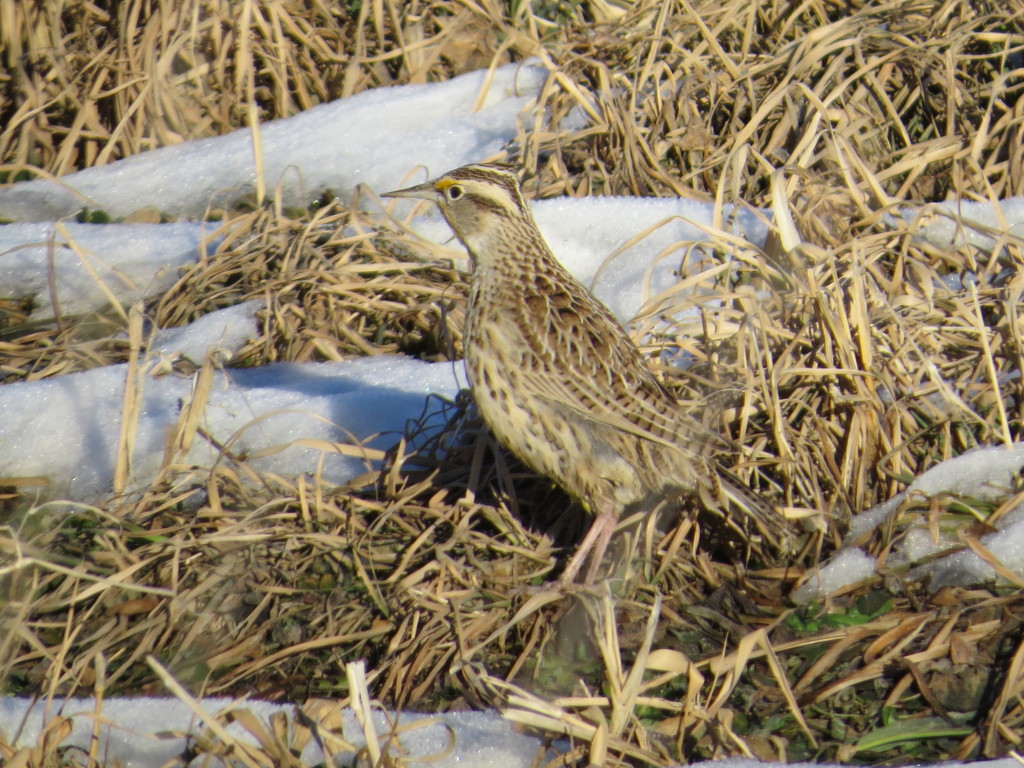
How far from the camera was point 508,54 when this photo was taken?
7.41 m

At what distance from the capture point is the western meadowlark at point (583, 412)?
13.6 ft

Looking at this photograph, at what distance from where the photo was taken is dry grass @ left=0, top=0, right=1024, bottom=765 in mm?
3830

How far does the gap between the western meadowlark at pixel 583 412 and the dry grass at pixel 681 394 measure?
0.75 ft

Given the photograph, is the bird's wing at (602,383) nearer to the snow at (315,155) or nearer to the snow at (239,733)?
the snow at (239,733)

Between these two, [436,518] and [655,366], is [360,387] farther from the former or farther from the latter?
[655,366]

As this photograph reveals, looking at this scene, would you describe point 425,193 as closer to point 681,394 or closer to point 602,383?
point 602,383

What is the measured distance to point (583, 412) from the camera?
413 centimetres

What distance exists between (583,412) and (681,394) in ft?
2.68

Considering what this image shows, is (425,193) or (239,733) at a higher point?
(425,193)

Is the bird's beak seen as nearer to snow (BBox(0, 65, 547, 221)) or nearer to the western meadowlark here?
the western meadowlark

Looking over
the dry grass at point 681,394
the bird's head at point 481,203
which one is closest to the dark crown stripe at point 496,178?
the bird's head at point 481,203

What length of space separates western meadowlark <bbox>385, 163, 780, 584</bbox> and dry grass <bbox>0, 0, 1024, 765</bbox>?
23 cm

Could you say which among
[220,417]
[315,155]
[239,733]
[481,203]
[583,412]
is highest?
[481,203]

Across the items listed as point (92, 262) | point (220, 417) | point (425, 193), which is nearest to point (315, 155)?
point (92, 262)
